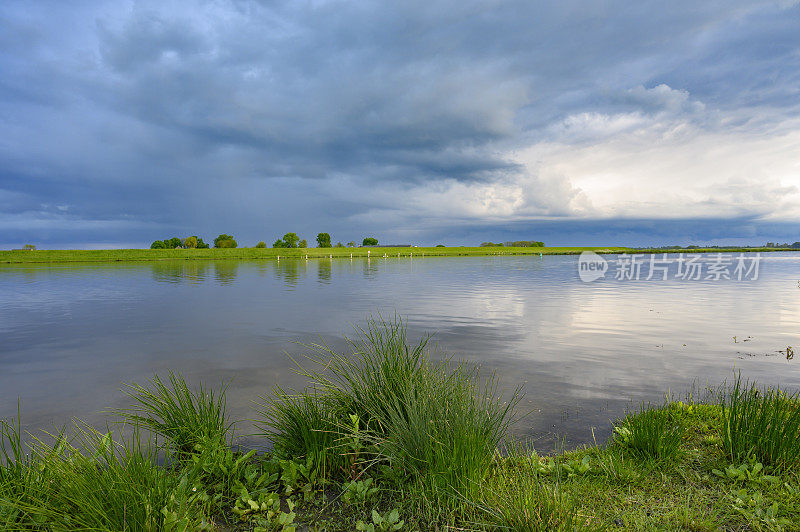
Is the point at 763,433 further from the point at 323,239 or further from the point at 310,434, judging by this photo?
the point at 323,239

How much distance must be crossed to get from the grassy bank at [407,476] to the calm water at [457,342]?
1.41m

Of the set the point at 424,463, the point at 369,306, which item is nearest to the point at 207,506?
the point at 424,463

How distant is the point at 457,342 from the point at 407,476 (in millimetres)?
8564

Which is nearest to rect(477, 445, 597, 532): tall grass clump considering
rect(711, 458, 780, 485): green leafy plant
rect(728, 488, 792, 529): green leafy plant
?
rect(728, 488, 792, 529): green leafy plant

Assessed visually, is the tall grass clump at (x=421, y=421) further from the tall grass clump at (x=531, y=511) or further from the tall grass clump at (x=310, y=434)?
the tall grass clump at (x=531, y=511)

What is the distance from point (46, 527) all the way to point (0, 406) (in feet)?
21.1

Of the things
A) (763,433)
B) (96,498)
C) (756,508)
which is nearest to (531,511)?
(756,508)

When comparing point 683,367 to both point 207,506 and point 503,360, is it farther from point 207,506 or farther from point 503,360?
point 207,506

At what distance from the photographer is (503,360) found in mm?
10586

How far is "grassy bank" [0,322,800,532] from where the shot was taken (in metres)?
3.35

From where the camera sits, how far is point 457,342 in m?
12.6

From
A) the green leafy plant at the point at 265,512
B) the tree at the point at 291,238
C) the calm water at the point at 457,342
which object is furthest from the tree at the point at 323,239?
the green leafy plant at the point at 265,512

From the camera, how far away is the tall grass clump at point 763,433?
15.0ft

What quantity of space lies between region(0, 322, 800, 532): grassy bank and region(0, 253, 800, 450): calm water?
55.4 inches
